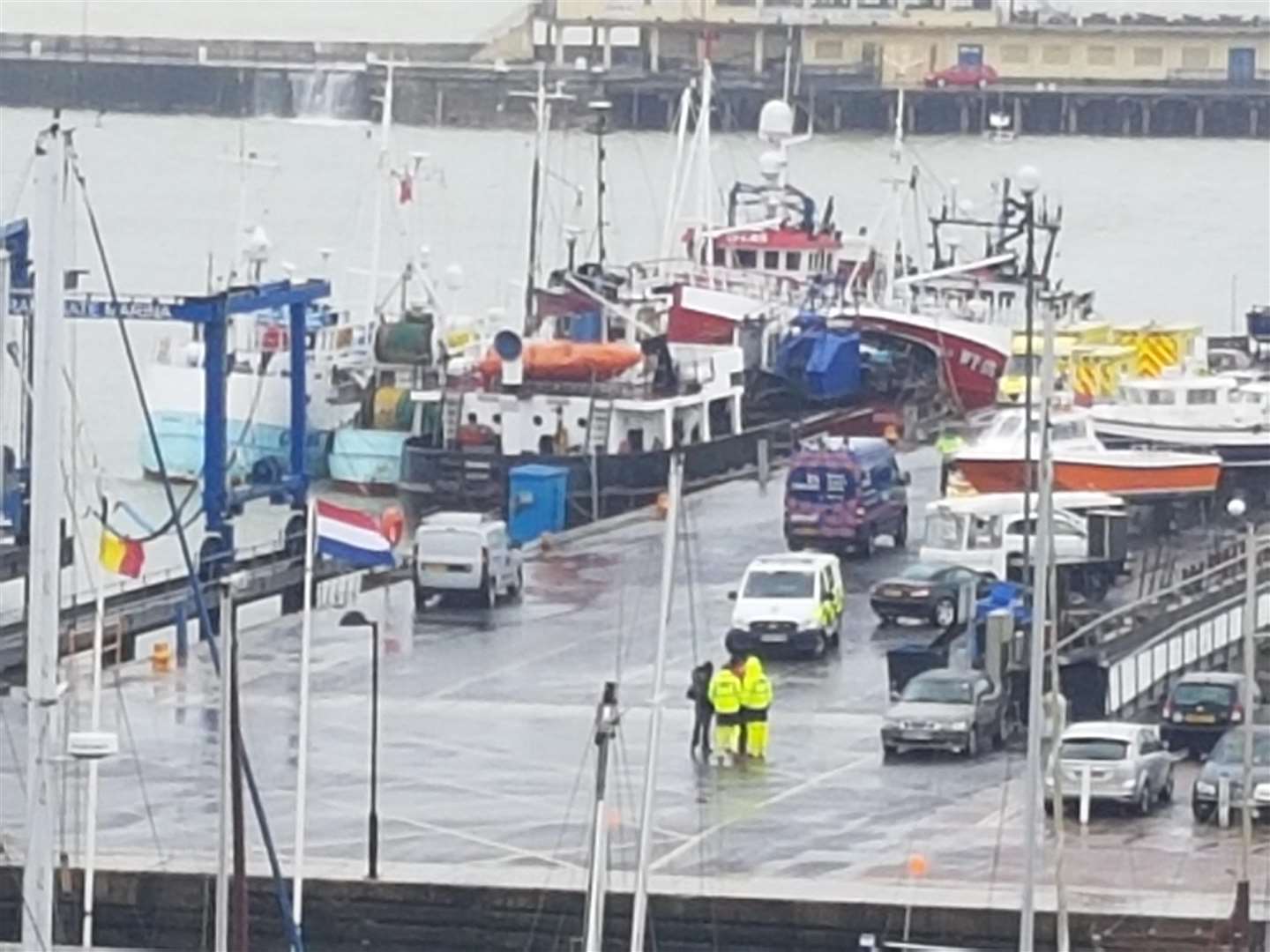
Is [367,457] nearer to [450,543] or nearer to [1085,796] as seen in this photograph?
[450,543]

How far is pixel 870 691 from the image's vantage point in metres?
28.3

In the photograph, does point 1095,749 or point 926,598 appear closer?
point 1095,749

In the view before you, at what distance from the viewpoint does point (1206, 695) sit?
83.9 ft

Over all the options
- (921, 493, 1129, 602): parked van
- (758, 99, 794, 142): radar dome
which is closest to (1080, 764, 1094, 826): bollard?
(921, 493, 1129, 602): parked van

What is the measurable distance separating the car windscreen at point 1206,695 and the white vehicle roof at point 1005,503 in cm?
606

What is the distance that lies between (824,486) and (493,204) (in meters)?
51.8

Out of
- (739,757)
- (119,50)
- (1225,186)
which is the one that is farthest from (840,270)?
(119,50)

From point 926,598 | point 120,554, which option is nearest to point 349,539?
point 120,554

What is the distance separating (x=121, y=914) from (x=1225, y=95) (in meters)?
94.7

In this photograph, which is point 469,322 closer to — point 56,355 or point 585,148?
point 56,355

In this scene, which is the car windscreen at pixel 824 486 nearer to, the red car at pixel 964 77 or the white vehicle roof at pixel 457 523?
the white vehicle roof at pixel 457 523

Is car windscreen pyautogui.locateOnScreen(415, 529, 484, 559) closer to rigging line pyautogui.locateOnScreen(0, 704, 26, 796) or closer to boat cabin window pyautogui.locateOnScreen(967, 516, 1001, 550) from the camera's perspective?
boat cabin window pyautogui.locateOnScreen(967, 516, 1001, 550)

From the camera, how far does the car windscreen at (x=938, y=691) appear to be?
2603cm

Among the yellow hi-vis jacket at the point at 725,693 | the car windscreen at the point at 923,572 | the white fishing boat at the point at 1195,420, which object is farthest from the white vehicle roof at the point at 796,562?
the white fishing boat at the point at 1195,420
